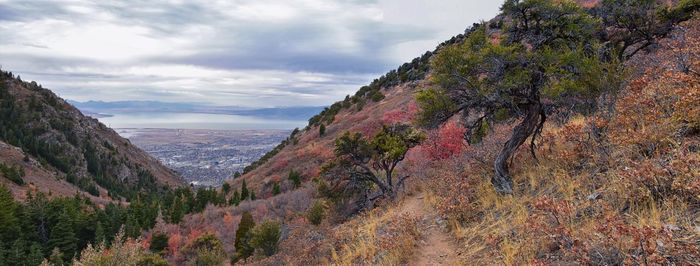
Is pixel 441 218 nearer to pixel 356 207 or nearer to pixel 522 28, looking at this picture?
pixel 522 28

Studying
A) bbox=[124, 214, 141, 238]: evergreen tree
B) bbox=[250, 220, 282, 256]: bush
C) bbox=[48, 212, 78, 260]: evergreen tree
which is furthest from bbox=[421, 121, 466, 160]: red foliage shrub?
bbox=[48, 212, 78, 260]: evergreen tree

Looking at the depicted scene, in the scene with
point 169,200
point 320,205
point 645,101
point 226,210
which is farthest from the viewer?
point 169,200

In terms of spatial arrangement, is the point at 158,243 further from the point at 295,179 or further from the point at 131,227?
the point at 295,179

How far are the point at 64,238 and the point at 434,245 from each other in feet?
134

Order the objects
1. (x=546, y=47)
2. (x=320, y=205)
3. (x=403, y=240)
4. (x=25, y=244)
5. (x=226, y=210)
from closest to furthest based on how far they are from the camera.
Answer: (x=403, y=240) → (x=546, y=47) → (x=320, y=205) → (x=25, y=244) → (x=226, y=210)

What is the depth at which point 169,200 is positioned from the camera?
185 feet

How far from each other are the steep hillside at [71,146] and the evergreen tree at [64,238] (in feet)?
168

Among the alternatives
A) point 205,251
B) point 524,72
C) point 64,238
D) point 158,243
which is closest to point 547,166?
point 524,72

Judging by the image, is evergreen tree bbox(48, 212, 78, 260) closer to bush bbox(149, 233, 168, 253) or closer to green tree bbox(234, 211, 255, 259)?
bush bbox(149, 233, 168, 253)

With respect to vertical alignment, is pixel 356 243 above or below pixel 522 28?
below

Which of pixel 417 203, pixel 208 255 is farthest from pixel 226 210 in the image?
pixel 417 203

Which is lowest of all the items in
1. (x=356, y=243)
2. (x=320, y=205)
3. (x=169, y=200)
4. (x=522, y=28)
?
(x=169, y=200)

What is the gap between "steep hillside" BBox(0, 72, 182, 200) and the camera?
95375 millimetres

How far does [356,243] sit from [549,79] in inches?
230
